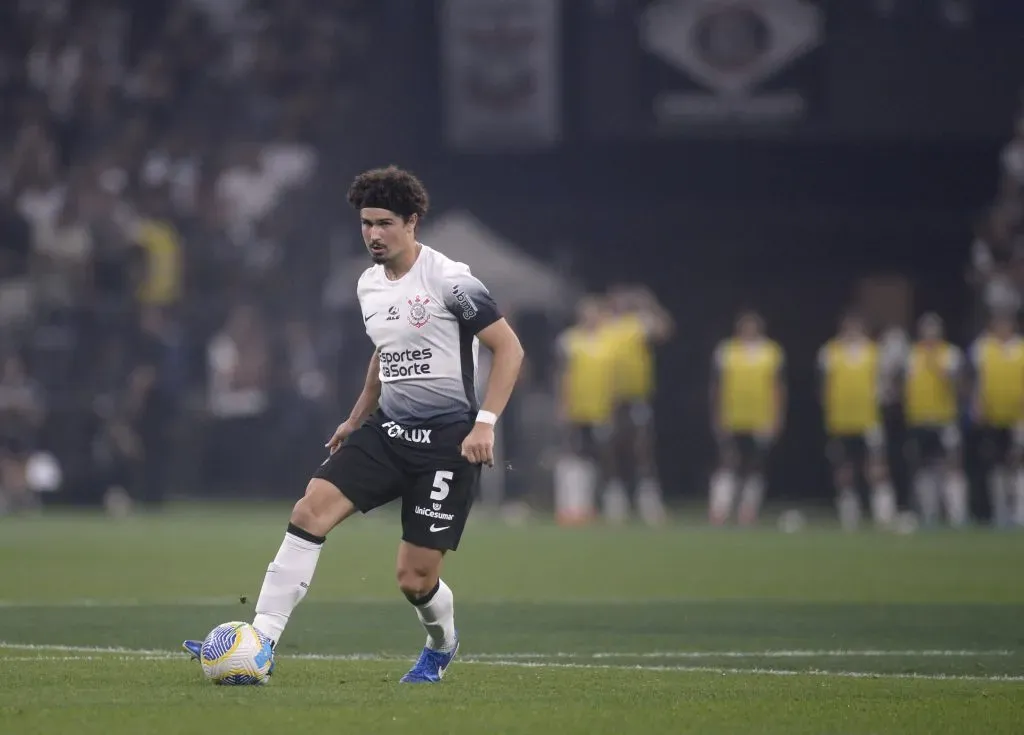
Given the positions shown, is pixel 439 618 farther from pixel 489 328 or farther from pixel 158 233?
pixel 158 233

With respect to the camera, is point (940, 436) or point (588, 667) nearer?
point (588, 667)

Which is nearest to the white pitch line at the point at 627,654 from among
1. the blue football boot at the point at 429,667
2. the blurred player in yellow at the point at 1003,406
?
the blue football boot at the point at 429,667

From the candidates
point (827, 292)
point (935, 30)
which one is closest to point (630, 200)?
point (827, 292)

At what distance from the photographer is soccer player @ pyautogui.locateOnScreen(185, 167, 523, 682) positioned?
8227 millimetres

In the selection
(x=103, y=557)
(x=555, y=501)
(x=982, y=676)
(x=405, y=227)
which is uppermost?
(x=405, y=227)

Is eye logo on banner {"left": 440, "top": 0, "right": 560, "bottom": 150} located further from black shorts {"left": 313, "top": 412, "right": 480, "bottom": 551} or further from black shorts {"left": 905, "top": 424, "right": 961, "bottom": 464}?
black shorts {"left": 313, "top": 412, "right": 480, "bottom": 551}

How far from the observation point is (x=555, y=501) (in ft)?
84.0

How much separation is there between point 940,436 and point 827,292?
274cm

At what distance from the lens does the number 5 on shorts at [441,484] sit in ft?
27.1

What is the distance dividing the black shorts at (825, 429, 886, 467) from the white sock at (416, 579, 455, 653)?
51.8 feet

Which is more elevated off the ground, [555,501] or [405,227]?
[405,227]

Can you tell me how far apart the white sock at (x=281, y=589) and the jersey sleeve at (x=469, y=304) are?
1149 millimetres

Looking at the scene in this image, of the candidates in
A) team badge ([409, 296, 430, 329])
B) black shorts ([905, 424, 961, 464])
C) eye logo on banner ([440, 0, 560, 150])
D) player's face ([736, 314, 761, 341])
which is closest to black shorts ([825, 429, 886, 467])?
black shorts ([905, 424, 961, 464])

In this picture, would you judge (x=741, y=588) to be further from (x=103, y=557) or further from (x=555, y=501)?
(x=555, y=501)
